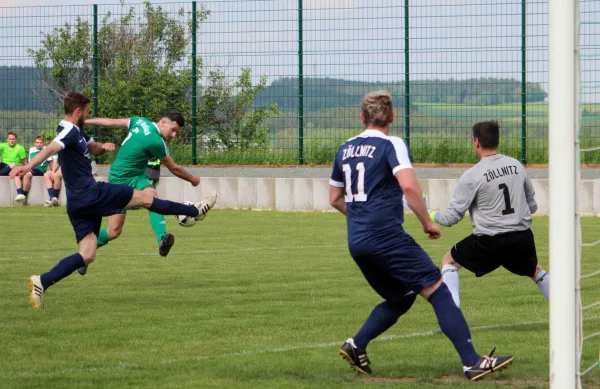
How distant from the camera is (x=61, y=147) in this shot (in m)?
9.82

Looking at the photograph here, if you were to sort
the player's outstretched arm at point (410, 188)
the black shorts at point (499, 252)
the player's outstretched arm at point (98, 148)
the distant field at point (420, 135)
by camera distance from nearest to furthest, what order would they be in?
the player's outstretched arm at point (410, 188) < the black shorts at point (499, 252) < the player's outstretched arm at point (98, 148) < the distant field at point (420, 135)

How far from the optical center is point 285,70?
23.4 meters

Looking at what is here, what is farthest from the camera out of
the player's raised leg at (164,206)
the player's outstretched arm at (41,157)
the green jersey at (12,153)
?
the green jersey at (12,153)

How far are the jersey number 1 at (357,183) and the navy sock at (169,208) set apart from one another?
424 cm

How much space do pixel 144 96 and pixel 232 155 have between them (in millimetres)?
2316

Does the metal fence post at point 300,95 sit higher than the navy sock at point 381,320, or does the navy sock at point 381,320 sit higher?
the metal fence post at point 300,95

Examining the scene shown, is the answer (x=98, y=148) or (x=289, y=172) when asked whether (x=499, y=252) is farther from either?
(x=289, y=172)

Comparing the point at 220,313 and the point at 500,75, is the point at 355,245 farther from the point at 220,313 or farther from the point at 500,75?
the point at 500,75

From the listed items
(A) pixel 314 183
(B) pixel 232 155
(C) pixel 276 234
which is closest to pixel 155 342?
(C) pixel 276 234

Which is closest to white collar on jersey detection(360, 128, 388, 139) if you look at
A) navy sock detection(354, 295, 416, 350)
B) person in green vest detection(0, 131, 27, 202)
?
navy sock detection(354, 295, 416, 350)

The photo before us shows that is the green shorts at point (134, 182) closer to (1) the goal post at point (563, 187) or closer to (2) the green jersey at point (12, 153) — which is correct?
(1) the goal post at point (563, 187)

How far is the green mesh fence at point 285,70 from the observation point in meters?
21.8

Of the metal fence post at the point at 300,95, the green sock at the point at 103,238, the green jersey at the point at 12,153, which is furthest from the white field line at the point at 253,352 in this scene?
the green jersey at the point at 12,153

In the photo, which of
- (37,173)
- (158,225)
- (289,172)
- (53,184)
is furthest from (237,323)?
(37,173)
